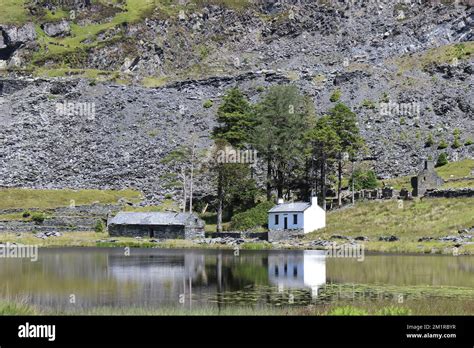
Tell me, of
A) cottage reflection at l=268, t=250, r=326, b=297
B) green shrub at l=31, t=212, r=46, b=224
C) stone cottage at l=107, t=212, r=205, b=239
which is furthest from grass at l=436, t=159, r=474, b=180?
green shrub at l=31, t=212, r=46, b=224

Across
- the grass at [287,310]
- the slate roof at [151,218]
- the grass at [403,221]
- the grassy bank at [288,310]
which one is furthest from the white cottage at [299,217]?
the grassy bank at [288,310]

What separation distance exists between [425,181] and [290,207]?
17475 mm

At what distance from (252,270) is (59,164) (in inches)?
3535

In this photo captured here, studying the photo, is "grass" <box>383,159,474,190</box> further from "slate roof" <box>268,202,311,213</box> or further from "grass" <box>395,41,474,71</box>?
"grass" <box>395,41,474,71</box>

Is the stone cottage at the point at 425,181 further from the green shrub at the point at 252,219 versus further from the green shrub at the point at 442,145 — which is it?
the green shrub at the point at 442,145

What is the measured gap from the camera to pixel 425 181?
85375 millimetres

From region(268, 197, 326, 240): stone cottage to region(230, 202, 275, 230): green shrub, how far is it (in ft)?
10.1

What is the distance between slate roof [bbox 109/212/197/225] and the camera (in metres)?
82.8

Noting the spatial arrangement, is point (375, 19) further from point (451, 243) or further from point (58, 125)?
point (451, 243)

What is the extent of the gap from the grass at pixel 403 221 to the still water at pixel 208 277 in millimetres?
8402

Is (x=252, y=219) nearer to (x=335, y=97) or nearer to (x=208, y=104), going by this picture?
(x=335, y=97)

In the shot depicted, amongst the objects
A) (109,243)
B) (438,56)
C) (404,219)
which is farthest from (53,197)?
(438,56)
